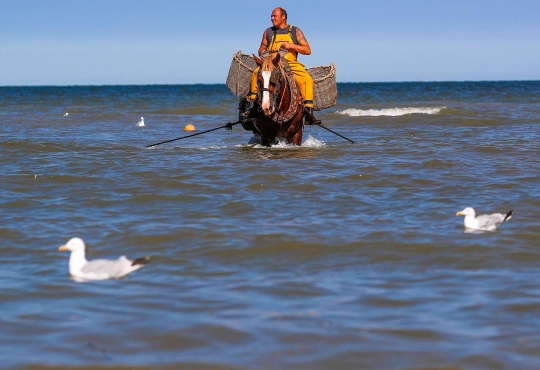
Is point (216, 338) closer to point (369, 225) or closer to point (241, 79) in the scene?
point (369, 225)

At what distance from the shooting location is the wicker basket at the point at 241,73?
13758 mm

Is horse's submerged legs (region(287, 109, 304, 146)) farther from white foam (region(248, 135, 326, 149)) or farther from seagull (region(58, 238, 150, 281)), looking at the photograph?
seagull (region(58, 238, 150, 281))

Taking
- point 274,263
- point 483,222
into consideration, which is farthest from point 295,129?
point 274,263

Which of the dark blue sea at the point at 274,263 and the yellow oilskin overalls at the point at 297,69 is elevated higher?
the yellow oilskin overalls at the point at 297,69

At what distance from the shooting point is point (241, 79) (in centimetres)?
1384

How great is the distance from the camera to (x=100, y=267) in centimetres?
604

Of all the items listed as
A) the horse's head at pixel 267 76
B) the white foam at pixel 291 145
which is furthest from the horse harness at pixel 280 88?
the white foam at pixel 291 145

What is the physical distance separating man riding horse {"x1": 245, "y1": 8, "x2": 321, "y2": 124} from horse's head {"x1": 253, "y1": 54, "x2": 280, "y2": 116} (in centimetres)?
44

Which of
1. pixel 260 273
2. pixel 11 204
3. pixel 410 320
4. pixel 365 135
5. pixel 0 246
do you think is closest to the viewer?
pixel 410 320

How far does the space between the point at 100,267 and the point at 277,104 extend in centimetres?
669

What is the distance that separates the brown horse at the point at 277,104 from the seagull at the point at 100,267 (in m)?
6.10

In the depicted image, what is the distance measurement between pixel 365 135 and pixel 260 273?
44.6 ft

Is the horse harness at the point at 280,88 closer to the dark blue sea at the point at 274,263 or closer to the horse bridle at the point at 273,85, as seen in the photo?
the horse bridle at the point at 273,85

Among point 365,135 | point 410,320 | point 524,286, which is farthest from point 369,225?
point 365,135
